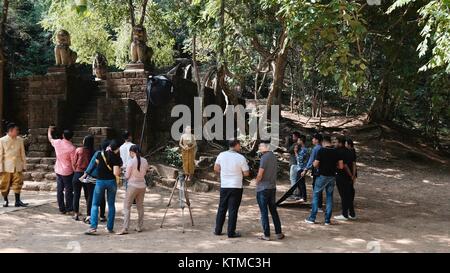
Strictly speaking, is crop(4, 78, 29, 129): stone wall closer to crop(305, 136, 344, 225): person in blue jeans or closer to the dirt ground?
the dirt ground

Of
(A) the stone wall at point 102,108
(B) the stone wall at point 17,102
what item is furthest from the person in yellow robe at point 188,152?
(B) the stone wall at point 17,102

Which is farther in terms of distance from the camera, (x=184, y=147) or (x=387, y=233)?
(x=184, y=147)

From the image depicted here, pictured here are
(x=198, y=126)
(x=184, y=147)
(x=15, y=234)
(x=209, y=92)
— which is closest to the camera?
(x=15, y=234)

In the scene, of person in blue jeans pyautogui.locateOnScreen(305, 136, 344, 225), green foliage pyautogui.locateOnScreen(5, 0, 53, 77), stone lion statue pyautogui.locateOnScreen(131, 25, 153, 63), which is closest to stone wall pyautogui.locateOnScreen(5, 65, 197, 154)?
stone lion statue pyautogui.locateOnScreen(131, 25, 153, 63)

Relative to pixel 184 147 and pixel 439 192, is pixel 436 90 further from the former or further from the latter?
pixel 184 147

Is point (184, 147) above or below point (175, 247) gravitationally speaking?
above

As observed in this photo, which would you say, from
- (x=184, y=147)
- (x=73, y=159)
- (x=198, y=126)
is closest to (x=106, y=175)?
(x=73, y=159)

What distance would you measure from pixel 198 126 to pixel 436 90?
6.90m

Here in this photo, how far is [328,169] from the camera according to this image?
7.42m

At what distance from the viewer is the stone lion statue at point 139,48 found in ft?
41.1

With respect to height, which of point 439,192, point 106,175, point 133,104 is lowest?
point 439,192

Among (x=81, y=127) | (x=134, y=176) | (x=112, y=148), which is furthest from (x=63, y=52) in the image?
(x=134, y=176)

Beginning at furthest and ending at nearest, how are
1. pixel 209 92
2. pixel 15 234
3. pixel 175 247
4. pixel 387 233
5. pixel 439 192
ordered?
pixel 209 92 < pixel 439 192 < pixel 387 233 < pixel 15 234 < pixel 175 247

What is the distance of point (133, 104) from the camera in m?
12.3
